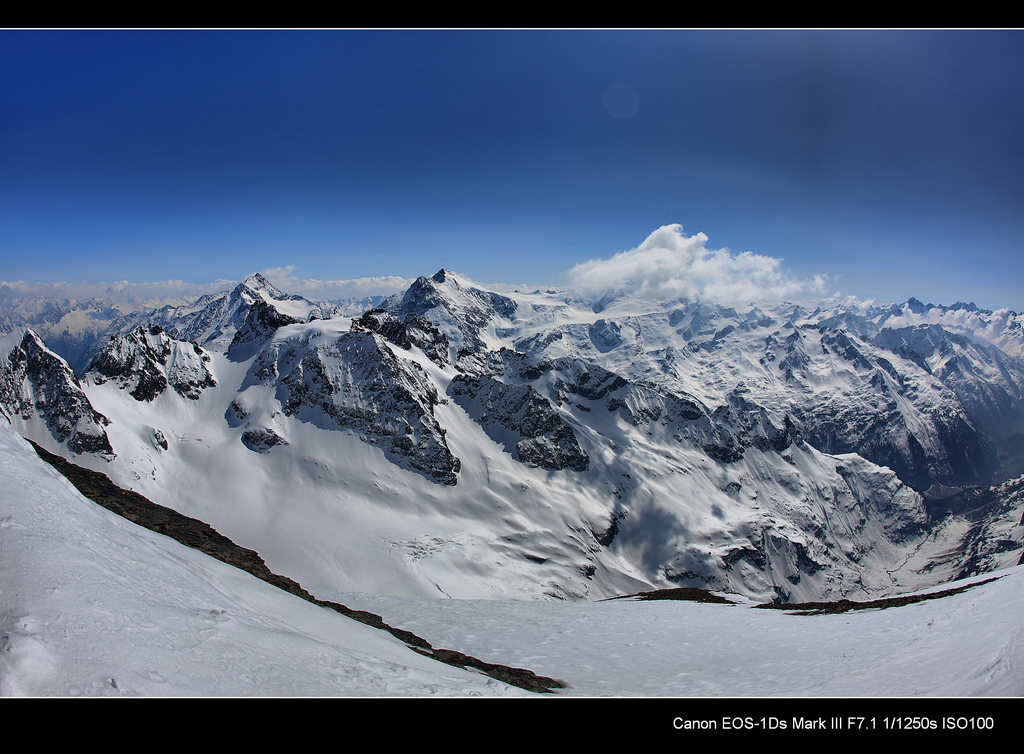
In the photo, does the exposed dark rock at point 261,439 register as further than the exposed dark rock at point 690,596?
Yes

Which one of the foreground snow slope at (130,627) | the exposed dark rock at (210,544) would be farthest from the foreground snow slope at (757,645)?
the foreground snow slope at (130,627)

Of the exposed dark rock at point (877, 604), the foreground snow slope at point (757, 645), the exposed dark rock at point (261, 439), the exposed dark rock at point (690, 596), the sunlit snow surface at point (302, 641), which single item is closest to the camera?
the sunlit snow surface at point (302, 641)

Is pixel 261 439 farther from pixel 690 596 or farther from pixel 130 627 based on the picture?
pixel 130 627

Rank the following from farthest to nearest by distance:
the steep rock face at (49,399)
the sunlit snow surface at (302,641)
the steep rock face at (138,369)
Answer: the steep rock face at (138,369) < the steep rock face at (49,399) < the sunlit snow surface at (302,641)

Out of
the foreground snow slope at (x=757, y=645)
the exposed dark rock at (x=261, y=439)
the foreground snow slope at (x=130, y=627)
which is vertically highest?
the foreground snow slope at (x=130, y=627)

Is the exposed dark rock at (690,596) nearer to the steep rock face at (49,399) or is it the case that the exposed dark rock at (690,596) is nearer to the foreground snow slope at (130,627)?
the foreground snow slope at (130,627)

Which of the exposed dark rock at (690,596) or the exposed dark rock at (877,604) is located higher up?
the exposed dark rock at (877,604)
